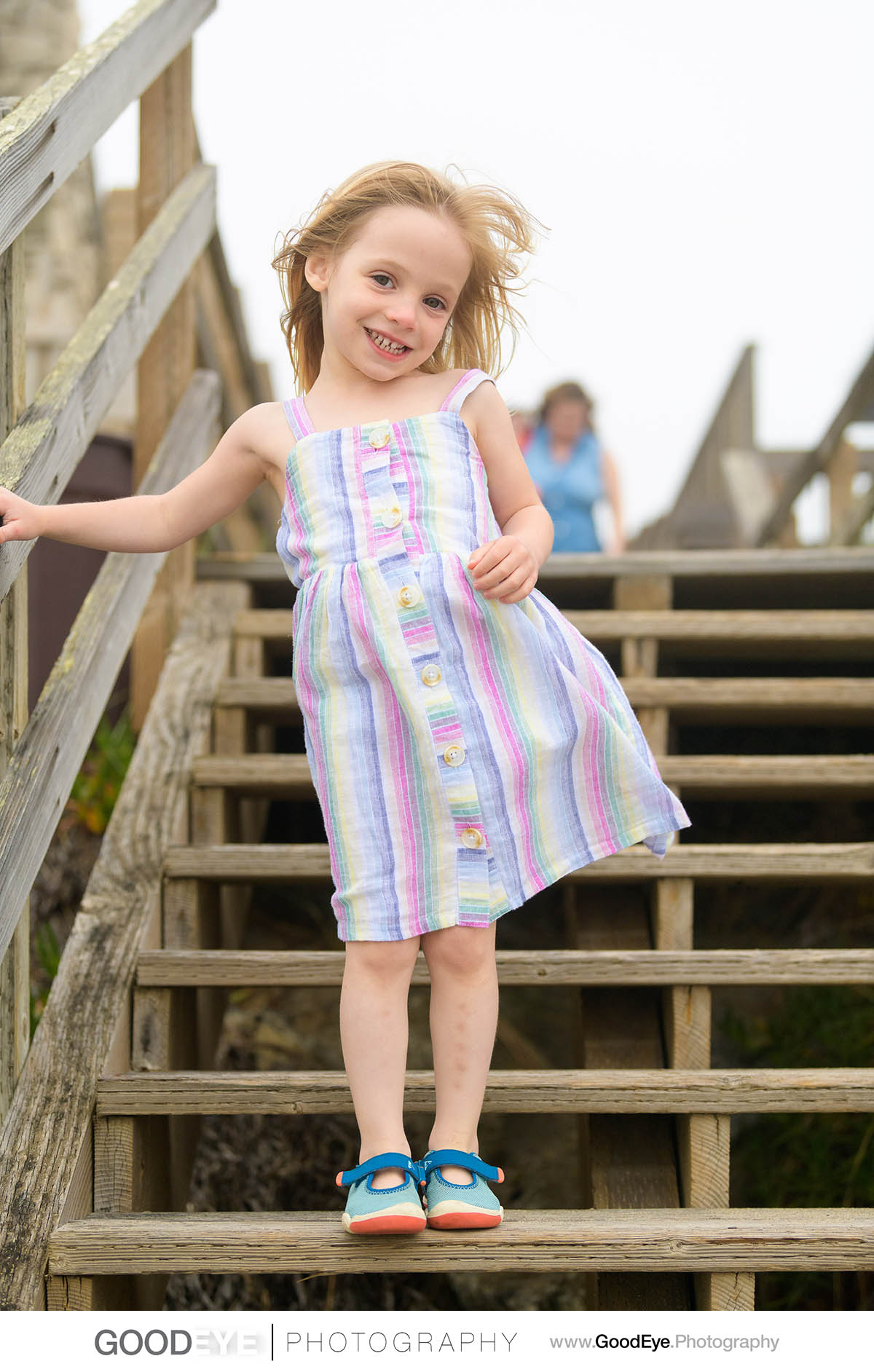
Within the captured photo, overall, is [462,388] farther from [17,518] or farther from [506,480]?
[17,518]

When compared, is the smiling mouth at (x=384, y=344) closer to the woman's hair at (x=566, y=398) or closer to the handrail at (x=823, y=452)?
the handrail at (x=823, y=452)

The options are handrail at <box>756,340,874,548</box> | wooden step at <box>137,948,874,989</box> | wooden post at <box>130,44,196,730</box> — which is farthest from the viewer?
handrail at <box>756,340,874,548</box>

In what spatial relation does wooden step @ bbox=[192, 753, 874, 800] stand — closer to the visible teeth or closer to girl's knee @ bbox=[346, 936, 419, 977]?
girl's knee @ bbox=[346, 936, 419, 977]

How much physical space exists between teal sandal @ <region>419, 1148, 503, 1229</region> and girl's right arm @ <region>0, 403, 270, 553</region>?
0.83 metres

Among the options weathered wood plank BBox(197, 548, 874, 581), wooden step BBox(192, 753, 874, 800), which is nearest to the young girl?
wooden step BBox(192, 753, 874, 800)

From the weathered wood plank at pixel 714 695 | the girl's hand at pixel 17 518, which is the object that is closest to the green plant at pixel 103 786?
the weathered wood plank at pixel 714 695

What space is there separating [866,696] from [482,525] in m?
1.23

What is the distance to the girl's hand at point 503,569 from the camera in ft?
4.56

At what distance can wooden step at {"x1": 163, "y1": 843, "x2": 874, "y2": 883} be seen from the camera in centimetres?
198

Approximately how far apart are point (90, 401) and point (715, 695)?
1300 mm

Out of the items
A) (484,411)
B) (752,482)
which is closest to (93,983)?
(484,411)

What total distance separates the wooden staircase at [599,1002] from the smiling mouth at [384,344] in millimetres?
884

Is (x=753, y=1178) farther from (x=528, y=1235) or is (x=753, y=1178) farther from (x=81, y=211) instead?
(x=81, y=211)
